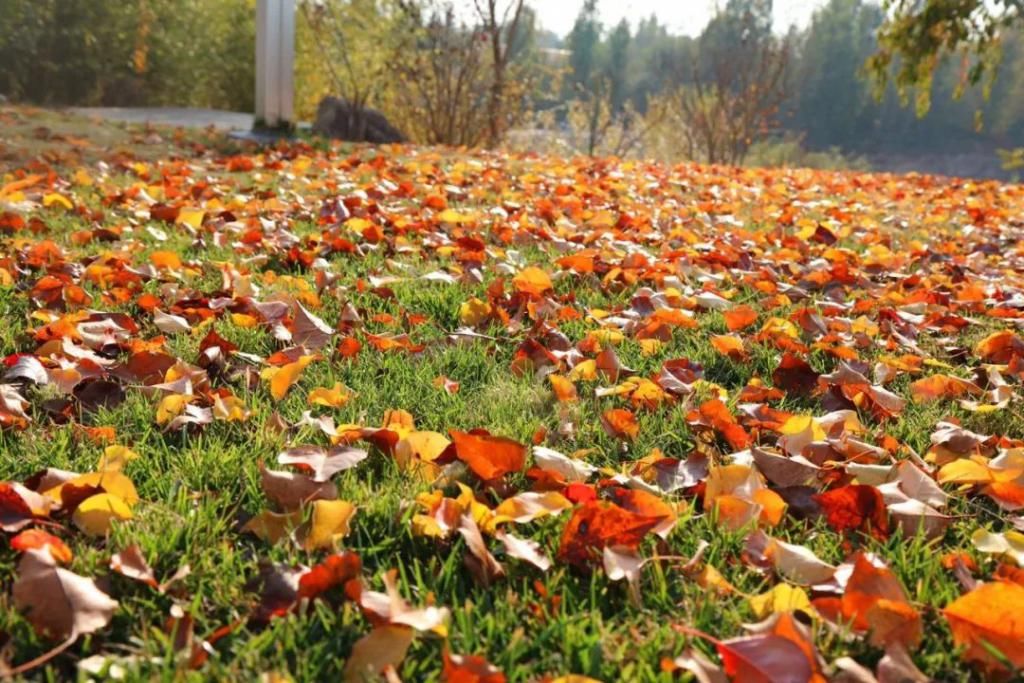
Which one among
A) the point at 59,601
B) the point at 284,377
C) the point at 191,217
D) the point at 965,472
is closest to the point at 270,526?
the point at 59,601

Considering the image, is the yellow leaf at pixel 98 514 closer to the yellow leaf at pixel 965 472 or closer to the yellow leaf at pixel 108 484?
the yellow leaf at pixel 108 484

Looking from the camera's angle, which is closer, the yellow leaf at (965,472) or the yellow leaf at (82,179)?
the yellow leaf at (965,472)

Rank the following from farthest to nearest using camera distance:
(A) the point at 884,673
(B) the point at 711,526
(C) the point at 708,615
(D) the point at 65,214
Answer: (D) the point at 65,214
(B) the point at 711,526
(C) the point at 708,615
(A) the point at 884,673

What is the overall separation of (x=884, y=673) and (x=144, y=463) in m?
1.28

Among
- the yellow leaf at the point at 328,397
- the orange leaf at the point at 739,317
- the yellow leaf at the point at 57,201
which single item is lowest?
the yellow leaf at the point at 328,397

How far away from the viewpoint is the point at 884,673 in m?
1.11

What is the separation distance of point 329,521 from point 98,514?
36 cm

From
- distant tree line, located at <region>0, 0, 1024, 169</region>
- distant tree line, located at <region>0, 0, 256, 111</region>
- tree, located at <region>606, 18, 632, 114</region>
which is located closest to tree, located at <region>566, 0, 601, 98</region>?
tree, located at <region>606, 18, 632, 114</region>

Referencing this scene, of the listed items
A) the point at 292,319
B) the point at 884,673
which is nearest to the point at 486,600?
the point at 884,673

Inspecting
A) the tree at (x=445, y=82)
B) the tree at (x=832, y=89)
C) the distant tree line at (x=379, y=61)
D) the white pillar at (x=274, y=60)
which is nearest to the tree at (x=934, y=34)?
the distant tree line at (x=379, y=61)

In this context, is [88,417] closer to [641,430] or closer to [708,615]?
[641,430]

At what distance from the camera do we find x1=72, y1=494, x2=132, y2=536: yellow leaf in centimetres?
133

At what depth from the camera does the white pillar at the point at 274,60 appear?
7988mm

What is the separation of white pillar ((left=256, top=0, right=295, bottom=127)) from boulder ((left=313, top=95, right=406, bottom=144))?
1.52 m
